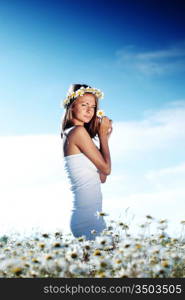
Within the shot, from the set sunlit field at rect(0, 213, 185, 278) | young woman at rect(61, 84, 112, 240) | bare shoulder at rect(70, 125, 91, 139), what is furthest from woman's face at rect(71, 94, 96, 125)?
sunlit field at rect(0, 213, 185, 278)

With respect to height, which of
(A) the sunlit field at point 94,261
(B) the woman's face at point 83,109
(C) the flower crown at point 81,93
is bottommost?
(A) the sunlit field at point 94,261

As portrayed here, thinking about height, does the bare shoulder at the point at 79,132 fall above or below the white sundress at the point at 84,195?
above

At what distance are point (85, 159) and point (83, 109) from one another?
29.5 inches

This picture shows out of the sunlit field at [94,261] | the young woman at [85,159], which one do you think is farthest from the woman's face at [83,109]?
the sunlit field at [94,261]

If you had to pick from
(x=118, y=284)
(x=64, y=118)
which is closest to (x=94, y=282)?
(x=118, y=284)

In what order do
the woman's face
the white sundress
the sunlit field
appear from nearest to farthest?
the sunlit field → the white sundress → the woman's face

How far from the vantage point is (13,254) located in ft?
14.5

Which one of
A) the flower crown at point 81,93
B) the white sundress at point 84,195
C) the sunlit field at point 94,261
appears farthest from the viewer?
the flower crown at point 81,93

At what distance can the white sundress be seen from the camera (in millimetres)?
5680

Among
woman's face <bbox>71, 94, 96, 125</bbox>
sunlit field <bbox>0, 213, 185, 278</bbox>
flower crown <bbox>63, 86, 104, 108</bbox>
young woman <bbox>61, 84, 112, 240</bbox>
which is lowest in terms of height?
sunlit field <bbox>0, 213, 185, 278</bbox>

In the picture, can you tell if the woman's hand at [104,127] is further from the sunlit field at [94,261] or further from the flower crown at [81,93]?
the sunlit field at [94,261]

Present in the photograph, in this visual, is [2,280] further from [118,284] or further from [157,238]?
[157,238]

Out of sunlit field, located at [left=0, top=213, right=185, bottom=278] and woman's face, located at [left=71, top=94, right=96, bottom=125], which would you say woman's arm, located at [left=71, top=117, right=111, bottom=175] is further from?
sunlit field, located at [left=0, top=213, right=185, bottom=278]

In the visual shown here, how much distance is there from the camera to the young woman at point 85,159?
225 inches
